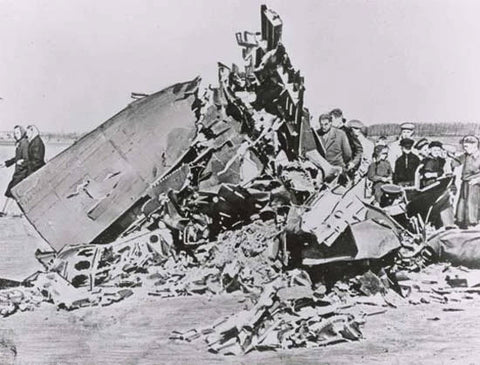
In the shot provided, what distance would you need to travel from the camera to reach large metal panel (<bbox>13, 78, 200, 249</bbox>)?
9.15 ft

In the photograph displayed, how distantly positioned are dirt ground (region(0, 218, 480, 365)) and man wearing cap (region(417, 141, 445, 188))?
2.04ft

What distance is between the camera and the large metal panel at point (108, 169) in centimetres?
279

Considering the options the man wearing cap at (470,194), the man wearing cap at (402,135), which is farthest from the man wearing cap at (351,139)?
the man wearing cap at (470,194)

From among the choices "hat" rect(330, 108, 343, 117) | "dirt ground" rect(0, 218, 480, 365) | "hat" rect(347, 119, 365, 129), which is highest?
"hat" rect(330, 108, 343, 117)

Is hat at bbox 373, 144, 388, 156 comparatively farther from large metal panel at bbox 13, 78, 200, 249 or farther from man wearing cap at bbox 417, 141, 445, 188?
large metal panel at bbox 13, 78, 200, 249

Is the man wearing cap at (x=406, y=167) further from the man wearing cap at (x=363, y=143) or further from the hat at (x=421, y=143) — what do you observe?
the man wearing cap at (x=363, y=143)

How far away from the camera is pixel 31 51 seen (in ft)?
9.15

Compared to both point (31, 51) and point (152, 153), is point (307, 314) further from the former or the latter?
point (31, 51)

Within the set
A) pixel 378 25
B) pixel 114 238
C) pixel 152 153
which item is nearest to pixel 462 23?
pixel 378 25

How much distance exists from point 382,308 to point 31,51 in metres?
2.15

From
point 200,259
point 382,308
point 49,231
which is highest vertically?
point 49,231

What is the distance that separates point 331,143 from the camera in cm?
277

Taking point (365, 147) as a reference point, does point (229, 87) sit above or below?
above

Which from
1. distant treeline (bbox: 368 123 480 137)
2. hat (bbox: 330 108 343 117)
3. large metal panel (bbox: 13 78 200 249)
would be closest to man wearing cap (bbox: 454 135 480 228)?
distant treeline (bbox: 368 123 480 137)
